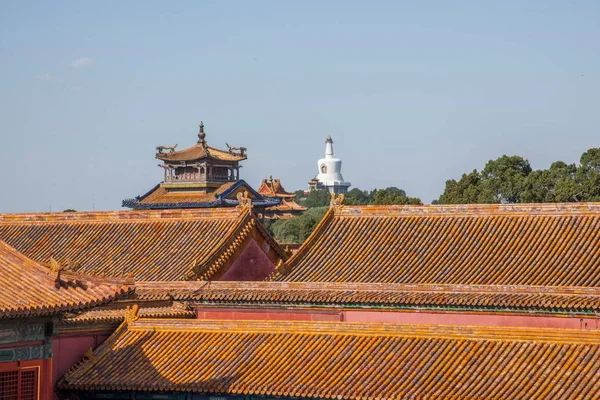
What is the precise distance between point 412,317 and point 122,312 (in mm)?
9543

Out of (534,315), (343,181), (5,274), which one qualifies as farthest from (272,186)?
(5,274)

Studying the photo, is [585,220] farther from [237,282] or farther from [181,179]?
[181,179]

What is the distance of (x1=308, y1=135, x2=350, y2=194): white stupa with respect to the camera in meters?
186

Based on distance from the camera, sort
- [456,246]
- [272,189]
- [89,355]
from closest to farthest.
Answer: [89,355]
[456,246]
[272,189]

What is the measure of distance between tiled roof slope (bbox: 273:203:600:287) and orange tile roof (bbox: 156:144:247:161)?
37038 millimetres

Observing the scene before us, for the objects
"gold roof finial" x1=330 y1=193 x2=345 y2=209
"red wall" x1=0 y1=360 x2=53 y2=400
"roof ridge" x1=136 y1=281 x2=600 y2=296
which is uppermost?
"gold roof finial" x1=330 y1=193 x2=345 y2=209

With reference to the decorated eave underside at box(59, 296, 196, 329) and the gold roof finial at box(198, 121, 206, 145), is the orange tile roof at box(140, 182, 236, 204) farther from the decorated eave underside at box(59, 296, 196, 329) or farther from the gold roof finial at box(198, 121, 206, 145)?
the decorated eave underside at box(59, 296, 196, 329)

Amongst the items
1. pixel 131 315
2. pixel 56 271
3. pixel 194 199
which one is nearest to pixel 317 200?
pixel 194 199

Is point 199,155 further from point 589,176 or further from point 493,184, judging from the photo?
point 589,176

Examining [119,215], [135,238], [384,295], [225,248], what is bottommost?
[384,295]

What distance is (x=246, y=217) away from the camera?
40281 millimetres

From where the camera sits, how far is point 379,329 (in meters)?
26.3

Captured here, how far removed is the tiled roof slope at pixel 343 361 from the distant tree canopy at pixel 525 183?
47.7 m

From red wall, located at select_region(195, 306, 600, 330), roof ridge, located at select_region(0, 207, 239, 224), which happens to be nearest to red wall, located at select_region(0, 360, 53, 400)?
red wall, located at select_region(195, 306, 600, 330)
